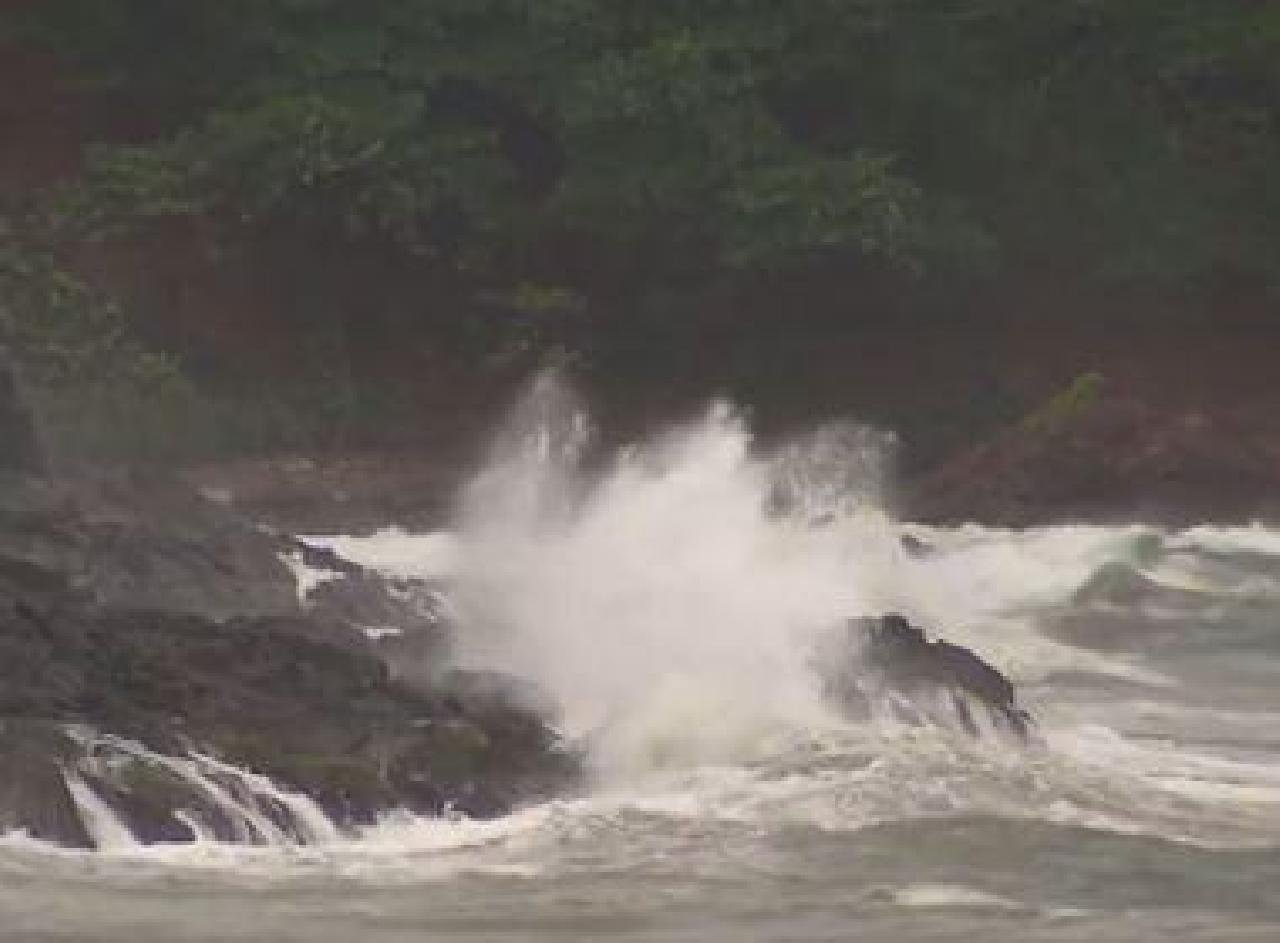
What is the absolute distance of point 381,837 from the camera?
43.0ft

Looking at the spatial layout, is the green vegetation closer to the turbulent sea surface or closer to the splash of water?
the splash of water

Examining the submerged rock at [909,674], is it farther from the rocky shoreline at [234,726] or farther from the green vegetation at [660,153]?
the green vegetation at [660,153]

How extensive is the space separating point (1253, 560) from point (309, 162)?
41.7 feet

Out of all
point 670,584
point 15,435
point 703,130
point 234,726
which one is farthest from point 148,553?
point 703,130

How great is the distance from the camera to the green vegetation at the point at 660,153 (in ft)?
118

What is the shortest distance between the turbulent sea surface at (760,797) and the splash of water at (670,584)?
0.04 m

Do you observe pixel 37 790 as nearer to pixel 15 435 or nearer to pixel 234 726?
pixel 234 726

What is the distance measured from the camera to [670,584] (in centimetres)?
1945

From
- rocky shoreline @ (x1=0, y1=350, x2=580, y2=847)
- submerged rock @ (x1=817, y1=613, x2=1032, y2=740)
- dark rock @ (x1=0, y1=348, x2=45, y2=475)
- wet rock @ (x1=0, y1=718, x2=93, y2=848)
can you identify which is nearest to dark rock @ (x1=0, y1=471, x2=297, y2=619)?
dark rock @ (x1=0, y1=348, x2=45, y2=475)

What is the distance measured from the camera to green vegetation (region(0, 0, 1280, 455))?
35969mm

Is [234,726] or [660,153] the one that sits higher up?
[660,153]

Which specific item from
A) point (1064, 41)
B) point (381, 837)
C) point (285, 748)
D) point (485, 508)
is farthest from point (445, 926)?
point (1064, 41)

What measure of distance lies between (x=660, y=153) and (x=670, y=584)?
17.5 meters

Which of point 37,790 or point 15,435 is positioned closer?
point 37,790
